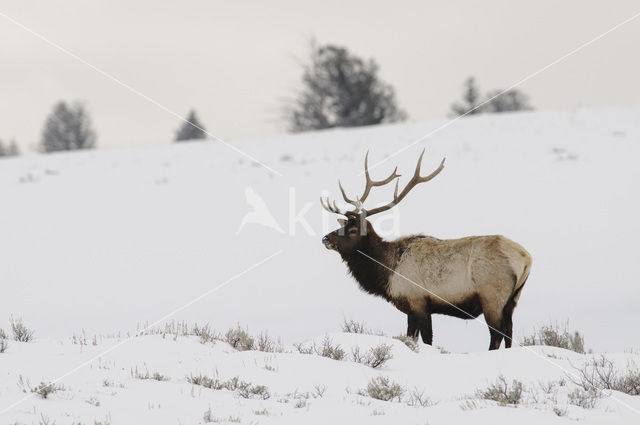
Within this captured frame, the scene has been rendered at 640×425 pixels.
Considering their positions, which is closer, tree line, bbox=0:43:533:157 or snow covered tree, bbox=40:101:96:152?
tree line, bbox=0:43:533:157

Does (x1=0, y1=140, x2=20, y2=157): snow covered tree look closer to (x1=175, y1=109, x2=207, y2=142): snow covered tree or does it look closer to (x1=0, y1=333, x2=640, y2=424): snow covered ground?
(x1=175, y1=109, x2=207, y2=142): snow covered tree

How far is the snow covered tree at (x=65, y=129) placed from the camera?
192 ft

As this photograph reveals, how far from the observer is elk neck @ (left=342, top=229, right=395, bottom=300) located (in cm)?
760

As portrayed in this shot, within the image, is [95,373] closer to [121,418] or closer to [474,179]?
[121,418]

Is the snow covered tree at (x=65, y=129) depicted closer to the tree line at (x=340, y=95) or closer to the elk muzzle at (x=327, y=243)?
the tree line at (x=340, y=95)

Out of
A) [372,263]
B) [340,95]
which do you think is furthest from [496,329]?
[340,95]

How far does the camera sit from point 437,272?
700 cm

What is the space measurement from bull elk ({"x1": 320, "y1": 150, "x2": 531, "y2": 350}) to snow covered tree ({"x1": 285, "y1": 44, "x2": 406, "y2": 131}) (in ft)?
114

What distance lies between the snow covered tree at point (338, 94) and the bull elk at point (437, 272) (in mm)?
34790

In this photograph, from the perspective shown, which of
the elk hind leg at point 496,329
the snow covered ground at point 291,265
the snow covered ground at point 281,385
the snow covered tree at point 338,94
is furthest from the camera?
the snow covered tree at point 338,94

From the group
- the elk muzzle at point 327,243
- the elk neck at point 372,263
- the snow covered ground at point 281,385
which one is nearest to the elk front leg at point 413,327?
the elk neck at point 372,263

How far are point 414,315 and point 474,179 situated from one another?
9.73 meters

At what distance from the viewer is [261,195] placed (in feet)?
53.5

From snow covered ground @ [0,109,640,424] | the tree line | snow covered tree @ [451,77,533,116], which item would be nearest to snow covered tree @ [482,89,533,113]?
snow covered tree @ [451,77,533,116]
